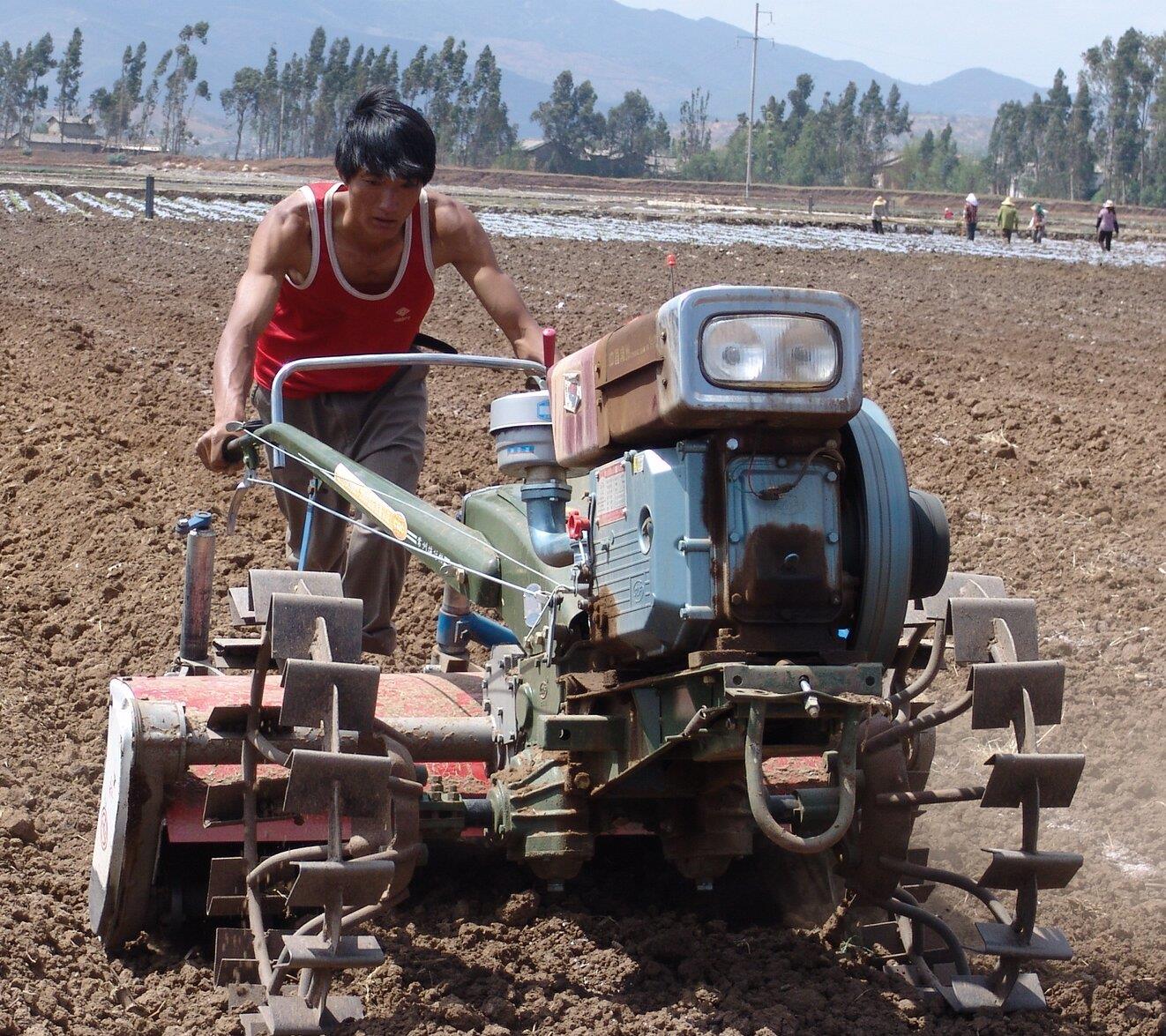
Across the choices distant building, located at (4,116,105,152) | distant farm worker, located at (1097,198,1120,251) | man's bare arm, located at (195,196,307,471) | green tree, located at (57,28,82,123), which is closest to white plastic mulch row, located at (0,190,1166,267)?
distant farm worker, located at (1097,198,1120,251)

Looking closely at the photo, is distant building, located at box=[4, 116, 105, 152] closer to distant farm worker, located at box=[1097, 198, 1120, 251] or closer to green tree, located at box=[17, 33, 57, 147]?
green tree, located at box=[17, 33, 57, 147]

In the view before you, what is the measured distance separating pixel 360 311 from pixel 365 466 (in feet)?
1.48

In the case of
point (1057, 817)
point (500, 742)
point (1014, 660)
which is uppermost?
point (1014, 660)

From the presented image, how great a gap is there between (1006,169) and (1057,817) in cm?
12395

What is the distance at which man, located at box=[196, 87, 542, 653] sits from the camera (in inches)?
176

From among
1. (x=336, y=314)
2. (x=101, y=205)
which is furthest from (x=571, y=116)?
(x=336, y=314)

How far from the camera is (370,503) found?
4.09 metres

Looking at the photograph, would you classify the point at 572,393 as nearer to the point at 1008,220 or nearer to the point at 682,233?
the point at 682,233

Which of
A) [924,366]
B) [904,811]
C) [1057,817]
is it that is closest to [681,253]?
[924,366]

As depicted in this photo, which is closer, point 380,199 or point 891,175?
point 380,199

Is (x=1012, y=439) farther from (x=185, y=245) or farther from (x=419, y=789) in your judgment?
(x=185, y=245)

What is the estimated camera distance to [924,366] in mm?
11961

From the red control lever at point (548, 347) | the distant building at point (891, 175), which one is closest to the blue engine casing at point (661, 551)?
the red control lever at point (548, 347)

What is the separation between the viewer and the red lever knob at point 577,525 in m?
3.43
